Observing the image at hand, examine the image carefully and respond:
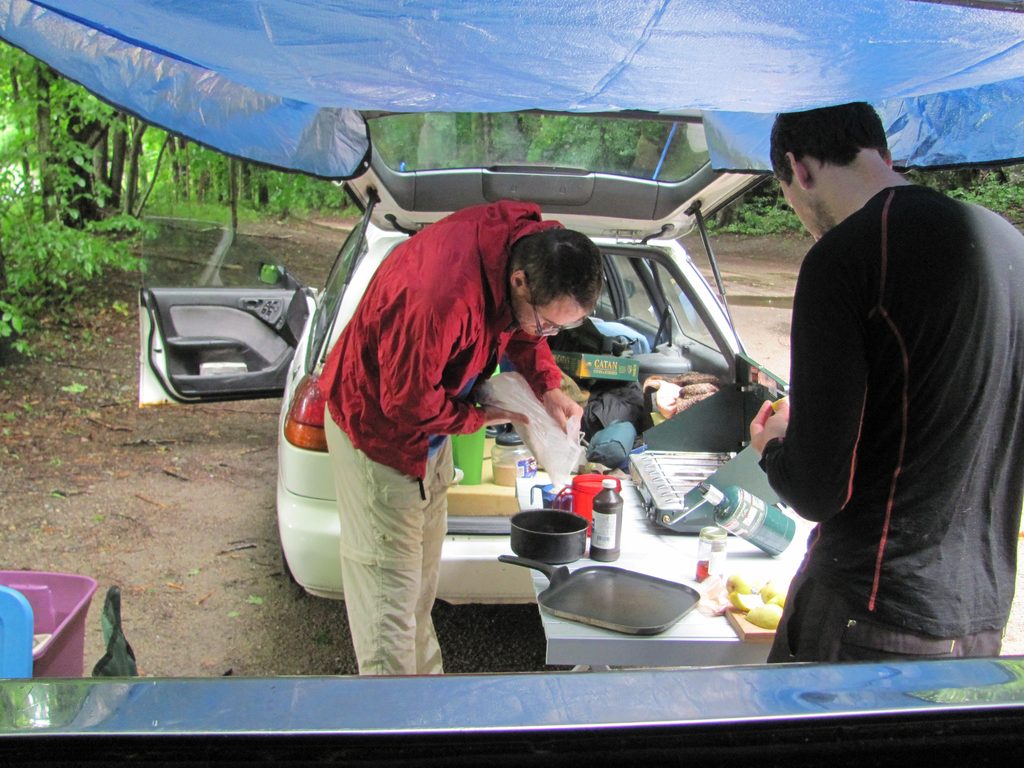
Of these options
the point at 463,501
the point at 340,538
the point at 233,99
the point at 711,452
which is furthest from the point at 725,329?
the point at 233,99

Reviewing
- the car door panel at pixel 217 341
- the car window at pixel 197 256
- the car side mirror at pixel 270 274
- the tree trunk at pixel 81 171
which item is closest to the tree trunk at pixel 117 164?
the tree trunk at pixel 81 171

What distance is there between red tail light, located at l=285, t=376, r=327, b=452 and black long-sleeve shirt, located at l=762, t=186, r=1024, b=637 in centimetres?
191

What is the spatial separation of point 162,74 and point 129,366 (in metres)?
6.01

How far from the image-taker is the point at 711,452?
360cm

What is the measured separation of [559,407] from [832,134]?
1.53 m

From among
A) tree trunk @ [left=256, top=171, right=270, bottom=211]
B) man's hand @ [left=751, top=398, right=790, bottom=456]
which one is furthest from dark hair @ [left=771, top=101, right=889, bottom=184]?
tree trunk @ [left=256, top=171, right=270, bottom=211]

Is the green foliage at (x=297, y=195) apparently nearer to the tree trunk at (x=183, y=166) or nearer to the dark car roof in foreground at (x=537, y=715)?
the tree trunk at (x=183, y=166)

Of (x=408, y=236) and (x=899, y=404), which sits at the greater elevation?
(x=408, y=236)

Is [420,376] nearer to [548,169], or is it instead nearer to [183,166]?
[548,169]

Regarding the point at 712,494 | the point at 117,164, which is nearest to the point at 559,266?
the point at 712,494

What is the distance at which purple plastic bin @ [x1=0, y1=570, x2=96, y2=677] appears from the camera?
6.72 ft

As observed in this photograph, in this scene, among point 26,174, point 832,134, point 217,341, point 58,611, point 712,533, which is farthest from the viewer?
point 26,174

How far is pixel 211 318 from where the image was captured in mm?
4609

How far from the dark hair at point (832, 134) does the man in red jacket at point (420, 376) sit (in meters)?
0.79
